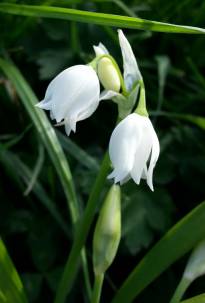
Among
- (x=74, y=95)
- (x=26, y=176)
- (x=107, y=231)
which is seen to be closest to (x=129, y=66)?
(x=74, y=95)

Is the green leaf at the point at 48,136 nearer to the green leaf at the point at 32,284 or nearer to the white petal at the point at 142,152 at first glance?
the green leaf at the point at 32,284

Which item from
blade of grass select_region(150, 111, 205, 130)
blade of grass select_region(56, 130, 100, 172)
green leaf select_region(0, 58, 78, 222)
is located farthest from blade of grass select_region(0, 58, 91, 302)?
blade of grass select_region(150, 111, 205, 130)

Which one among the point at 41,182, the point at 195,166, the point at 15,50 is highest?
the point at 15,50

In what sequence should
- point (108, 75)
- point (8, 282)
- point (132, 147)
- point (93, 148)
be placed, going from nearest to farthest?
1. point (132, 147)
2. point (108, 75)
3. point (8, 282)
4. point (93, 148)

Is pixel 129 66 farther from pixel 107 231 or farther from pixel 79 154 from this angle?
pixel 79 154

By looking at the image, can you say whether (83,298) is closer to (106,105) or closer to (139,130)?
(106,105)

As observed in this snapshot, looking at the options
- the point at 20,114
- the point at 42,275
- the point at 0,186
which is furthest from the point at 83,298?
the point at 20,114

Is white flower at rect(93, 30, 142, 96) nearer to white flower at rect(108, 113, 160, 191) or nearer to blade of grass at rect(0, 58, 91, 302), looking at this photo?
white flower at rect(108, 113, 160, 191)
